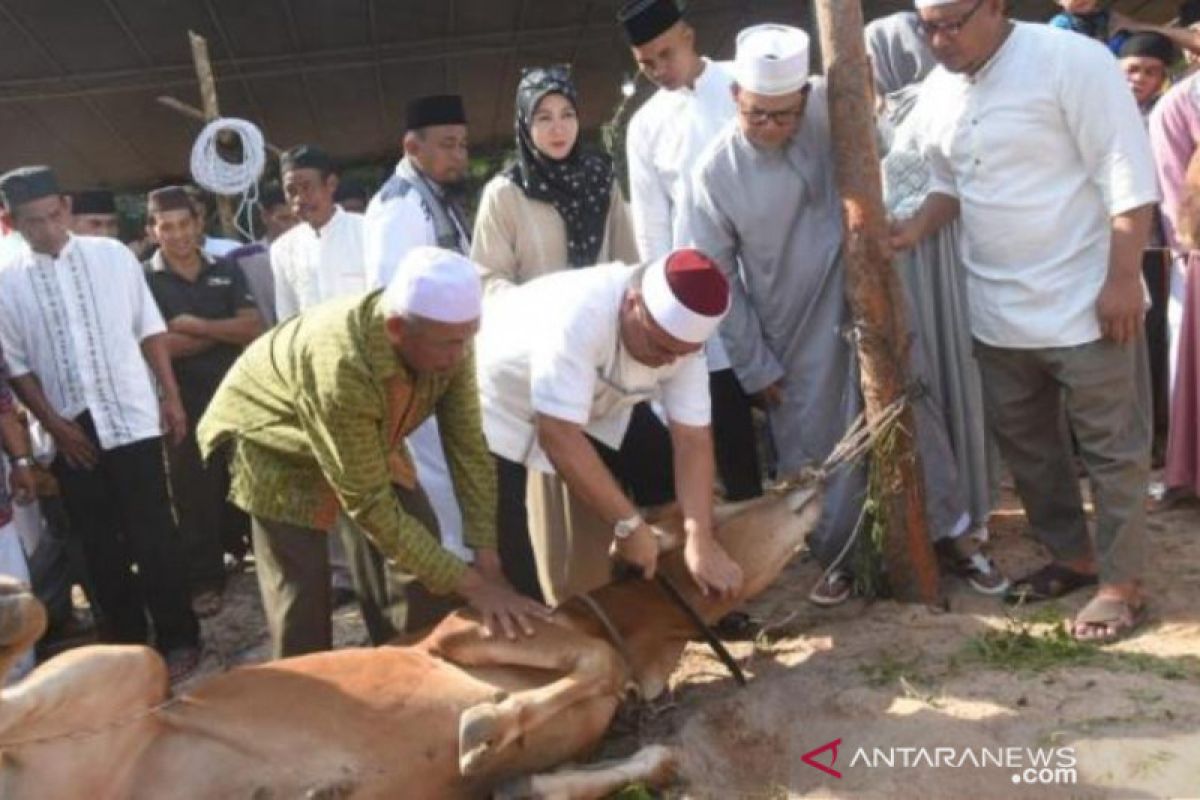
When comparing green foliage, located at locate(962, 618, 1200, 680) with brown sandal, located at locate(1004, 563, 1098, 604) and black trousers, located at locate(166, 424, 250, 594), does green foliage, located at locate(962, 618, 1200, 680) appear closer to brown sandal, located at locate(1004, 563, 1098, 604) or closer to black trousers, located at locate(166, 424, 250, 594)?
brown sandal, located at locate(1004, 563, 1098, 604)

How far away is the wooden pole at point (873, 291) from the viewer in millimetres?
4410

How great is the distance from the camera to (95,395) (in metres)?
5.16

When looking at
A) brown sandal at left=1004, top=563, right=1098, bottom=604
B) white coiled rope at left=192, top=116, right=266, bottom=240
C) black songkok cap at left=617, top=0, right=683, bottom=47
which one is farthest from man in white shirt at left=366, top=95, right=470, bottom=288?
white coiled rope at left=192, top=116, right=266, bottom=240

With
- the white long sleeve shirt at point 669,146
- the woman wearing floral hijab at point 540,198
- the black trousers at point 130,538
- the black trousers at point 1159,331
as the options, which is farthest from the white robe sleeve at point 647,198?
the black trousers at point 1159,331

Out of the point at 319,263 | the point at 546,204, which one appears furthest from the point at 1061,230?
the point at 319,263

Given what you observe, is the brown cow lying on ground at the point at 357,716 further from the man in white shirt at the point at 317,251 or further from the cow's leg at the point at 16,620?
the man in white shirt at the point at 317,251

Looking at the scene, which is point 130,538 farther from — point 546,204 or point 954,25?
point 954,25

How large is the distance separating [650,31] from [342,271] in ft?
6.48

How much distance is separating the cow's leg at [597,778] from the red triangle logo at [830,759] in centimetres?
38

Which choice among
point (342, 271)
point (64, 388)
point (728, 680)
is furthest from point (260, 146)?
point (728, 680)

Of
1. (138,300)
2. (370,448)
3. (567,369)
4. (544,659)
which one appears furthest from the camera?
(138,300)

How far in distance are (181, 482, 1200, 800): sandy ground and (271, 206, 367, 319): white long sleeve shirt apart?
2655mm

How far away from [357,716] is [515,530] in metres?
1.27

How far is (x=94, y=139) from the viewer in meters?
11.4
